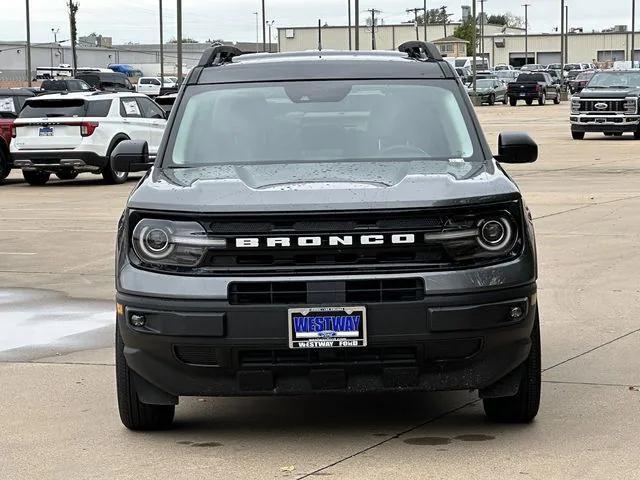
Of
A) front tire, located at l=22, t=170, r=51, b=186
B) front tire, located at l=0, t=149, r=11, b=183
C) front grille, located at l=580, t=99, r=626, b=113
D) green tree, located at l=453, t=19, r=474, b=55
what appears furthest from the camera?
green tree, located at l=453, t=19, r=474, b=55

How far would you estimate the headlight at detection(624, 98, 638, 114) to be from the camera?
33844 millimetres

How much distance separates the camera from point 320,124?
23.5ft

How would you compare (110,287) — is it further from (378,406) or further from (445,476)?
(445,476)

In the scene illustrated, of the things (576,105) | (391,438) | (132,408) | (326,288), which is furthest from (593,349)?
(576,105)

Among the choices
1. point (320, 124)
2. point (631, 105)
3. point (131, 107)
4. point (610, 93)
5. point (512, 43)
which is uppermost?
point (512, 43)

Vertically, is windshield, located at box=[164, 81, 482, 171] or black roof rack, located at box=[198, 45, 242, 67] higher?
black roof rack, located at box=[198, 45, 242, 67]

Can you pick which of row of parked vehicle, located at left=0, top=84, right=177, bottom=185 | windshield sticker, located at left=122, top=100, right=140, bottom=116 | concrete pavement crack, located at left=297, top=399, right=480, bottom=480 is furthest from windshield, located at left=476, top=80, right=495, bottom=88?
concrete pavement crack, located at left=297, top=399, right=480, bottom=480

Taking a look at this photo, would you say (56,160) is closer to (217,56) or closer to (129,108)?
(129,108)

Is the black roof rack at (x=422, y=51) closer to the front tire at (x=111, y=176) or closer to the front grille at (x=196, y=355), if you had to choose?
the front grille at (x=196, y=355)

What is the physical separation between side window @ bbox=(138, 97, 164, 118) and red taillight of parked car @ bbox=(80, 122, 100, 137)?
5.31 feet

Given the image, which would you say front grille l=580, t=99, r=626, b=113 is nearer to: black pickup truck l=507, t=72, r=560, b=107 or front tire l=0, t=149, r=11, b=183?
front tire l=0, t=149, r=11, b=183

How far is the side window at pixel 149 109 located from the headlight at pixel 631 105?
13.2 metres

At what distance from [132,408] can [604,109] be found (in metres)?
29.4

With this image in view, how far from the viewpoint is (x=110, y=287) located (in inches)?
456
